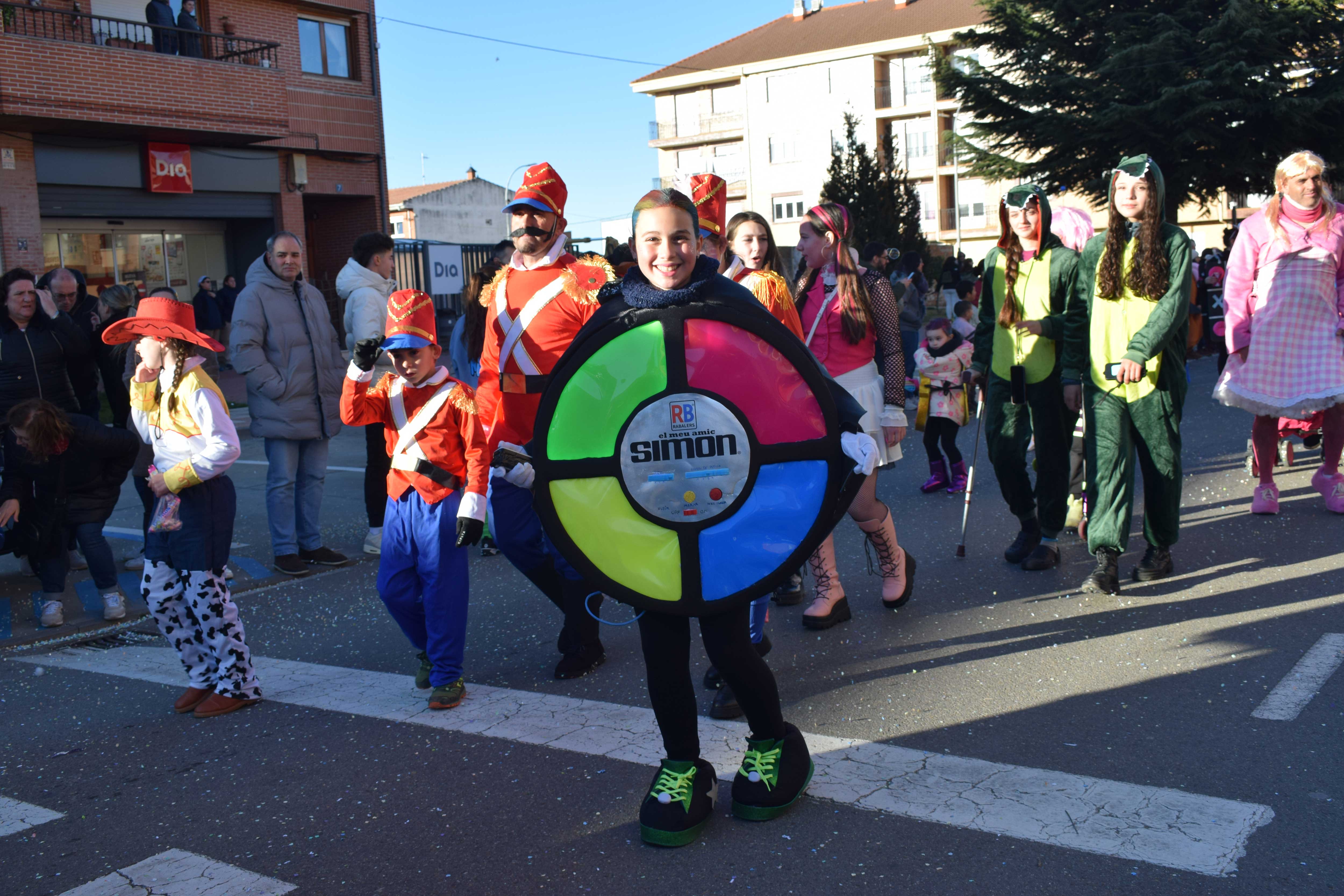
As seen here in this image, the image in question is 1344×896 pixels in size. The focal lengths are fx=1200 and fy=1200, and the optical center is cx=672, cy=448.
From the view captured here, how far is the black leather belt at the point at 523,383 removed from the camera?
5070mm

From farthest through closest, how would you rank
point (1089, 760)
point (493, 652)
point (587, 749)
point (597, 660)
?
point (493, 652)
point (597, 660)
point (587, 749)
point (1089, 760)

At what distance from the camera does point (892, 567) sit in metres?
5.88

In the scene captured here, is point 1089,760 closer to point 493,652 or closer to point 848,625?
point 848,625

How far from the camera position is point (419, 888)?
3312 millimetres

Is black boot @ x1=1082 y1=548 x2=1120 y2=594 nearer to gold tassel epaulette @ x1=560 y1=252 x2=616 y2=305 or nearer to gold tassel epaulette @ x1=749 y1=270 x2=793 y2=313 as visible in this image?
gold tassel epaulette @ x1=749 y1=270 x2=793 y2=313

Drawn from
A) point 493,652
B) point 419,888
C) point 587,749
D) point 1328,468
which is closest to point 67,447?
point 493,652

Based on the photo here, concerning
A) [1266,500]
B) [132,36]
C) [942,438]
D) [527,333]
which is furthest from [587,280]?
[132,36]

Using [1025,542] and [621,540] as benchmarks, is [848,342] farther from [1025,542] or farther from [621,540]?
[621,540]

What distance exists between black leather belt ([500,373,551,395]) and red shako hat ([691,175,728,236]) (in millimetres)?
1026

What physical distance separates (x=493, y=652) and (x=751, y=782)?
2.33 m

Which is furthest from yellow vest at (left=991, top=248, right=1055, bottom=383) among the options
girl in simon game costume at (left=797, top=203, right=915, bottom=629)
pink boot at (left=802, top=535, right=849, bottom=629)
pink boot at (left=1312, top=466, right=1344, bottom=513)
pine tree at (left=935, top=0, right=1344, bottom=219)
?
pine tree at (left=935, top=0, right=1344, bottom=219)

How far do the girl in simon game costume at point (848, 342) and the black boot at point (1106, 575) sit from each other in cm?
110

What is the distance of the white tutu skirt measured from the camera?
561 centimetres

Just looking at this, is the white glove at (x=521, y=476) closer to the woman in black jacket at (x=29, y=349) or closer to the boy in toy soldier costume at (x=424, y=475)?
the boy in toy soldier costume at (x=424, y=475)
